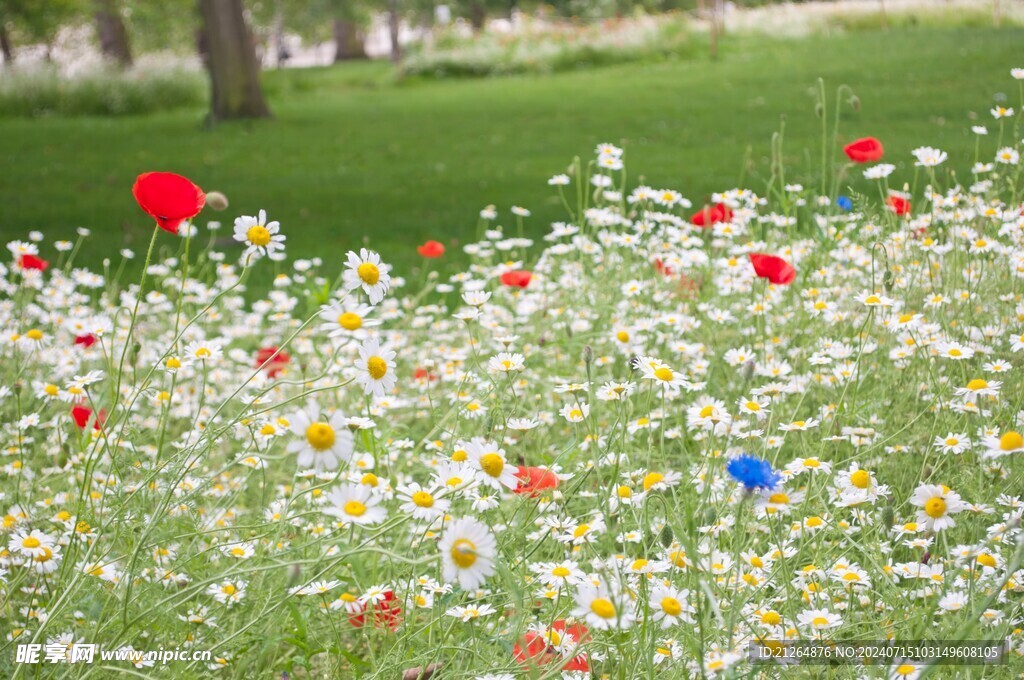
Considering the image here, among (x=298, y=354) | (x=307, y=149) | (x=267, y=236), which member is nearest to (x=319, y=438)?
(x=267, y=236)

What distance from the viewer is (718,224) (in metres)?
3.91

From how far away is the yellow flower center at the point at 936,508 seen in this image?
A: 1500mm

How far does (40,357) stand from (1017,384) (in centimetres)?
354

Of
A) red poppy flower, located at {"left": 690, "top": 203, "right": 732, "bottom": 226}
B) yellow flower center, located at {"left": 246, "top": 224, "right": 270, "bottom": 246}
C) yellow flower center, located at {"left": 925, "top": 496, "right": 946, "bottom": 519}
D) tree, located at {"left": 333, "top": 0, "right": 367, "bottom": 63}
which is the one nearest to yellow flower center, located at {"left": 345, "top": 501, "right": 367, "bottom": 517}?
yellow flower center, located at {"left": 246, "top": 224, "right": 270, "bottom": 246}

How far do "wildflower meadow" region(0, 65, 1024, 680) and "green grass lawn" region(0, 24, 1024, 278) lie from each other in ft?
4.15

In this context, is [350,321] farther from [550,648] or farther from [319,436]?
[550,648]

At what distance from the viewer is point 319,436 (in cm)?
131

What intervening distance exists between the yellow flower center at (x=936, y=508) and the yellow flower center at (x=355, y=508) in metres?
0.87

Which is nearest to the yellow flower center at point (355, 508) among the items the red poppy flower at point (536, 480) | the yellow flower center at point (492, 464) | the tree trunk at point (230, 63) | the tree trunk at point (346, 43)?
the yellow flower center at point (492, 464)

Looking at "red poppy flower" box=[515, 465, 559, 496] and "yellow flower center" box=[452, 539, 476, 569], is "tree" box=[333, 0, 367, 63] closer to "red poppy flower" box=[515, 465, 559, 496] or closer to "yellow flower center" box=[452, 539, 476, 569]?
"red poppy flower" box=[515, 465, 559, 496]

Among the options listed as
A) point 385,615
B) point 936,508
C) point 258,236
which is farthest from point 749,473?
point 385,615

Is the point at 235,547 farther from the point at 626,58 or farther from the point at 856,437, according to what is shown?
the point at 626,58

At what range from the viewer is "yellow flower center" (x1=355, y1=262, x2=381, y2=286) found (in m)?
1.61

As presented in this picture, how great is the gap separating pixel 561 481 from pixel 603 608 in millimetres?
1149
